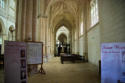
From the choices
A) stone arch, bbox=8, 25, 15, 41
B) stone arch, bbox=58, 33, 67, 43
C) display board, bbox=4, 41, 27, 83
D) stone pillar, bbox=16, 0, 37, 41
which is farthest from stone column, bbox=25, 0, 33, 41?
stone arch, bbox=58, 33, 67, 43

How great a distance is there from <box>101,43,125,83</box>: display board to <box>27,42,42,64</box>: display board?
3.89 metres

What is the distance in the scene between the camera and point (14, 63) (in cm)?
306

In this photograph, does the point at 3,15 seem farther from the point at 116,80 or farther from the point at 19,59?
the point at 116,80

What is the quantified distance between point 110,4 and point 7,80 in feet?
20.7

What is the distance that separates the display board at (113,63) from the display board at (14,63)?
2.37 metres

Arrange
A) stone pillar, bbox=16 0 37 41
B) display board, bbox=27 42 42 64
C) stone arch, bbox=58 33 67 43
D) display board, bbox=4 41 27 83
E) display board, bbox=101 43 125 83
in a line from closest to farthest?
1. display board, bbox=4 41 27 83
2. display board, bbox=101 43 125 83
3. display board, bbox=27 42 42 64
4. stone pillar, bbox=16 0 37 41
5. stone arch, bbox=58 33 67 43

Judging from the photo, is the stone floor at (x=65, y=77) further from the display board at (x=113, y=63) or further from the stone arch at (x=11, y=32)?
the stone arch at (x=11, y=32)

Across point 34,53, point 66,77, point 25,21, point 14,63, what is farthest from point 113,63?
point 25,21

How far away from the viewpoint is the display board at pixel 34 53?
586cm

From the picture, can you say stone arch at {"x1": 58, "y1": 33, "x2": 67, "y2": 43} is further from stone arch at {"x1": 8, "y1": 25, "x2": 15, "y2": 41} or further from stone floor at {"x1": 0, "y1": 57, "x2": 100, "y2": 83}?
stone floor at {"x1": 0, "y1": 57, "x2": 100, "y2": 83}

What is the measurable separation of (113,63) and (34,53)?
13.7 ft

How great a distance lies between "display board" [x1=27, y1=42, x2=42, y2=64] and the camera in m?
5.86

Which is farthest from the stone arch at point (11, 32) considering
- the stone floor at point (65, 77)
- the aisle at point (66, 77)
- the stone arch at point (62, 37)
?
the stone arch at point (62, 37)

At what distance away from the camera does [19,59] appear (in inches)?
124
